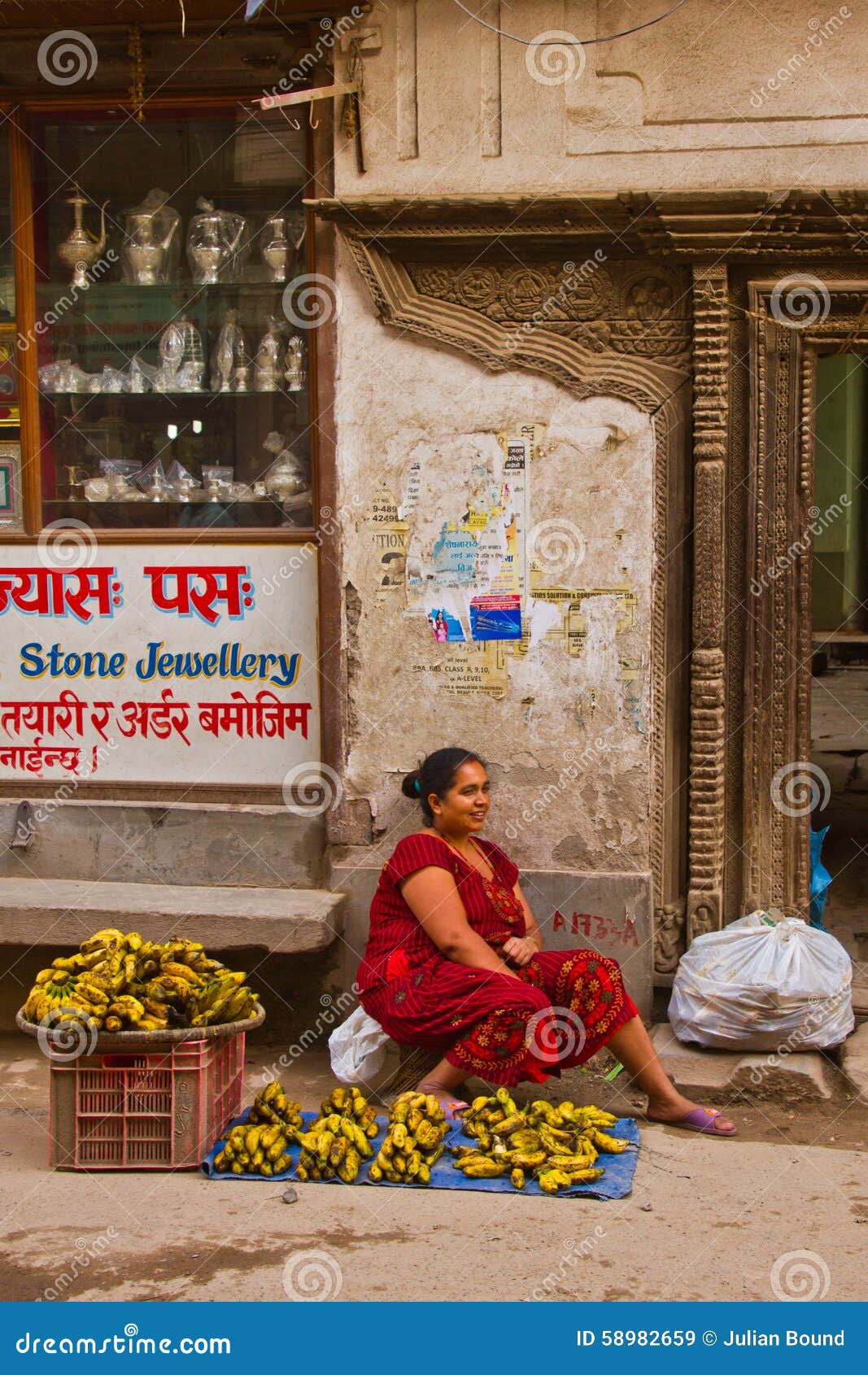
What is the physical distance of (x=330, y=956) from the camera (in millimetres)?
5633

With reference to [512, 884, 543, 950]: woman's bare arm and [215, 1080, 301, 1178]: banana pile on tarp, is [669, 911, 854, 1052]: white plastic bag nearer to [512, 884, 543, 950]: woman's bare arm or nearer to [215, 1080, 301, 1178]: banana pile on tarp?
[512, 884, 543, 950]: woman's bare arm

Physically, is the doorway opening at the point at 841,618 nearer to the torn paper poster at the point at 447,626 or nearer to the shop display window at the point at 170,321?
the torn paper poster at the point at 447,626

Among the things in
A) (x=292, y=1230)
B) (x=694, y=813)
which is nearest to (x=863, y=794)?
(x=694, y=813)

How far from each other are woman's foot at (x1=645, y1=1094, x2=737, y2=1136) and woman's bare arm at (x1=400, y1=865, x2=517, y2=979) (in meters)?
0.65

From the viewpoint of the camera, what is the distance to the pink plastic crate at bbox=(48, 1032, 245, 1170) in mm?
4391

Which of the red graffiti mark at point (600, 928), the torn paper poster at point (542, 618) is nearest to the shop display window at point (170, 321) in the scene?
the torn paper poster at point (542, 618)

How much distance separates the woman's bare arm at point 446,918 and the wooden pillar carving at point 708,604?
956 millimetres

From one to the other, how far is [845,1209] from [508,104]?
3.85 meters

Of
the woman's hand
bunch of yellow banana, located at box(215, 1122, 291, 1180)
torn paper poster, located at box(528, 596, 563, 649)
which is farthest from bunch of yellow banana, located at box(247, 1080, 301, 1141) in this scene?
torn paper poster, located at box(528, 596, 563, 649)

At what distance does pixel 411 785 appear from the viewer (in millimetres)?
5090

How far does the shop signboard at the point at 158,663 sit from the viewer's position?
18.9 feet

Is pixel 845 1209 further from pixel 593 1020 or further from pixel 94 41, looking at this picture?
pixel 94 41

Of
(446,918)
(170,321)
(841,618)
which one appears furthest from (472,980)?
(841,618)

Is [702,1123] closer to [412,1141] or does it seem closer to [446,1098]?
[446,1098]
